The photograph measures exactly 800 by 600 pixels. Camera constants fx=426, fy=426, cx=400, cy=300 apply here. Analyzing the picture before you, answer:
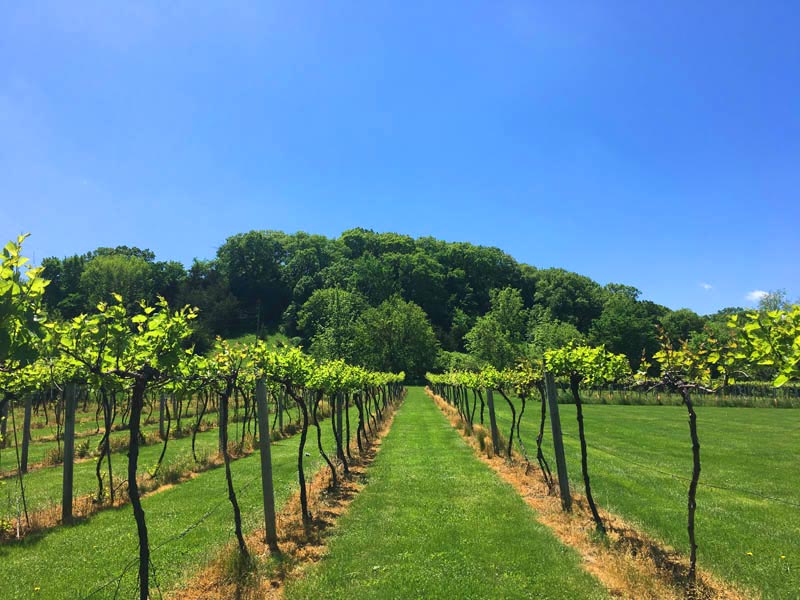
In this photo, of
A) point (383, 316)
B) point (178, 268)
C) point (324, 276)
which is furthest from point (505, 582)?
point (178, 268)

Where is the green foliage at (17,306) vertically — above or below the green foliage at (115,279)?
below

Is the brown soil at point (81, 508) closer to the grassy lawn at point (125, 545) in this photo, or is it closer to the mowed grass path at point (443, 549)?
the grassy lawn at point (125, 545)

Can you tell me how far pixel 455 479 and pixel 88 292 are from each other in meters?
94.8

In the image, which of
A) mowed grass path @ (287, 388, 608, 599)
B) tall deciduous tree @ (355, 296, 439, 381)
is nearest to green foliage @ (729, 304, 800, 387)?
mowed grass path @ (287, 388, 608, 599)

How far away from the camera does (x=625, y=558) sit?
589cm

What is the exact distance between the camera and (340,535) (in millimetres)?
7262

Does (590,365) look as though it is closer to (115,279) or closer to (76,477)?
(76,477)

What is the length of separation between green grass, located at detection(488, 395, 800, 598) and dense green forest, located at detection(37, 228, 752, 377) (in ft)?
134

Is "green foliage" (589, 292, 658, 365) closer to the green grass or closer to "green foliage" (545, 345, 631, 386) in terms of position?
the green grass

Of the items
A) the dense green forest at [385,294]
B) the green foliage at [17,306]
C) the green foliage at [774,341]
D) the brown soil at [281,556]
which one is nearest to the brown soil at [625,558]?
the green foliage at [774,341]

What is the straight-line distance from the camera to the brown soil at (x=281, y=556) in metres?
5.25

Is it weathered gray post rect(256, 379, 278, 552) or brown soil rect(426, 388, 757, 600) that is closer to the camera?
brown soil rect(426, 388, 757, 600)

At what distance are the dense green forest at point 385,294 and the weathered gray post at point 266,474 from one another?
173 feet

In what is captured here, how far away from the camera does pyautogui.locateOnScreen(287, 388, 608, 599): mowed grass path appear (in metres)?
5.44
